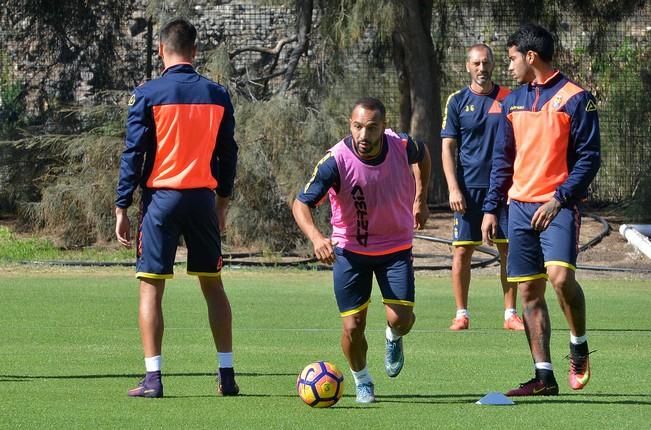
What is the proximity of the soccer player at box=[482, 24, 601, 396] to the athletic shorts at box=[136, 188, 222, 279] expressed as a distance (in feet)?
6.35

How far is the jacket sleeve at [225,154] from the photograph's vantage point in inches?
328

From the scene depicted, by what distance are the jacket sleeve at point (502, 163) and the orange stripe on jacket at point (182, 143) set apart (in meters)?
1.84

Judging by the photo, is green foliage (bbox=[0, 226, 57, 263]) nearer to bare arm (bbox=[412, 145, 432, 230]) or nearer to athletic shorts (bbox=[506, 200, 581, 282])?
bare arm (bbox=[412, 145, 432, 230])

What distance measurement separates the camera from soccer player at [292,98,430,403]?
800 centimetres

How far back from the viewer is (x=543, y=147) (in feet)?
27.2

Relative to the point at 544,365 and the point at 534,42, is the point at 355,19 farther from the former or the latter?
the point at 544,365

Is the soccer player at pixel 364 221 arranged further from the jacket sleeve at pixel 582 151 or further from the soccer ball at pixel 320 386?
the jacket sleeve at pixel 582 151

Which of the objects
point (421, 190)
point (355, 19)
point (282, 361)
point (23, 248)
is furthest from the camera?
point (355, 19)

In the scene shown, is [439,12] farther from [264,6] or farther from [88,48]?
[88,48]

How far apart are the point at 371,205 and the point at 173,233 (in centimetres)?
125

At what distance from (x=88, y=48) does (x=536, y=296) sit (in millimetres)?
16816

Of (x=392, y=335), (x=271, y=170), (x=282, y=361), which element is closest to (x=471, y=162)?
(x=282, y=361)

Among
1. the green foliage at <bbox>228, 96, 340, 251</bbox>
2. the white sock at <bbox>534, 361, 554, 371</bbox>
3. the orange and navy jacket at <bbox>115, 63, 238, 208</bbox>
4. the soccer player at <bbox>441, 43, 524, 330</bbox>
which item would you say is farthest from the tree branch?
the white sock at <bbox>534, 361, 554, 371</bbox>

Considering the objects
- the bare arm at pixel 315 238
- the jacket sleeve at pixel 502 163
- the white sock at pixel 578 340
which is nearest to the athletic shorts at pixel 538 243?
the jacket sleeve at pixel 502 163
